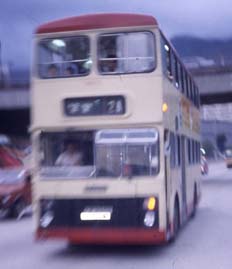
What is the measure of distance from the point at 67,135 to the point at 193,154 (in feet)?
25.2

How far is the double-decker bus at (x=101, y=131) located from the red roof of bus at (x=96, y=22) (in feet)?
0.06

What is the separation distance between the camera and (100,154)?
486 inches

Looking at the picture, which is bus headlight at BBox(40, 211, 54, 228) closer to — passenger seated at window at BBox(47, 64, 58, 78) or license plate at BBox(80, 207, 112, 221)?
license plate at BBox(80, 207, 112, 221)

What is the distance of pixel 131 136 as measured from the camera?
1223 cm

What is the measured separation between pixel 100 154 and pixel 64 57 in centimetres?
184

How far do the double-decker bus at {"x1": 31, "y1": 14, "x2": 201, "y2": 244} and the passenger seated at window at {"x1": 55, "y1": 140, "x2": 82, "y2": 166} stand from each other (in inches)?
0.7

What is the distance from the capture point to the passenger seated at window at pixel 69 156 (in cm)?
1249

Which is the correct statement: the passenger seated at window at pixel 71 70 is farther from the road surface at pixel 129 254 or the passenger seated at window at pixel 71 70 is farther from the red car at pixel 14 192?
the red car at pixel 14 192

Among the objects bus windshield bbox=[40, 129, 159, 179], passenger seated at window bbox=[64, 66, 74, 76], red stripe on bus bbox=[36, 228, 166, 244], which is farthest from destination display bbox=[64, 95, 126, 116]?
red stripe on bus bbox=[36, 228, 166, 244]

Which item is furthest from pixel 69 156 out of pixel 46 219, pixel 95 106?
pixel 46 219

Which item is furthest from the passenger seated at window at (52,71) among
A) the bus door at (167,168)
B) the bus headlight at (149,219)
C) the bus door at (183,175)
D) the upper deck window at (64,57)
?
the bus door at (183,175)

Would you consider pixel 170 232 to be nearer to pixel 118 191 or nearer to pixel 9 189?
pixel 118 191

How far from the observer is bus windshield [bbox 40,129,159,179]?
12.2 m

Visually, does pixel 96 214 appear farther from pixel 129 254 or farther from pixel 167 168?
pixel 167 168
